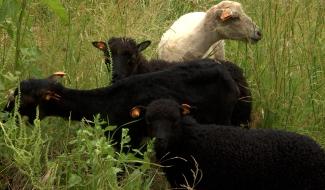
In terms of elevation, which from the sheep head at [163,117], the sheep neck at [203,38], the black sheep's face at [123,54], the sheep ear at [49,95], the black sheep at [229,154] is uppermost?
the sheep neck at [203,38]

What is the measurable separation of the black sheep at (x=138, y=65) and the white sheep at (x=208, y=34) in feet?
2.07

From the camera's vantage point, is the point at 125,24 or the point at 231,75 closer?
the point at 231,75

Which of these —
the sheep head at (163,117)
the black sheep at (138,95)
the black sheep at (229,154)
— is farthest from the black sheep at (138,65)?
the sheep head at (163,117)

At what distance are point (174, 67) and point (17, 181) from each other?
5.60 ft

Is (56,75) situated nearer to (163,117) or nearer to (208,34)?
(163,117)

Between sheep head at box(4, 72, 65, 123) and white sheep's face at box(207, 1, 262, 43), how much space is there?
2315 millimetres

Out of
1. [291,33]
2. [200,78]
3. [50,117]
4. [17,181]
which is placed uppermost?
[291,33]

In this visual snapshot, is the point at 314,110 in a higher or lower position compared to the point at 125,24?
lower

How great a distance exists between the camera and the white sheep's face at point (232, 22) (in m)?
7.22

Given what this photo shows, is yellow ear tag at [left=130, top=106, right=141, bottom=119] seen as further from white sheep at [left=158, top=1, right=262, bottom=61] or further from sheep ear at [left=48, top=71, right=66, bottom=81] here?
white sheep at [left=158, top=1, right=262, bottom=61]

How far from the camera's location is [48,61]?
658 centimetres

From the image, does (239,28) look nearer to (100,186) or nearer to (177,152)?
(177,152)

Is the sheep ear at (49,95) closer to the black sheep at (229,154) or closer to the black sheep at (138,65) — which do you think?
the black sheep at (229,154)

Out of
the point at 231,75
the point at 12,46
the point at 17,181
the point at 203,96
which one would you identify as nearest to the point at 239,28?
the point at 231,75
